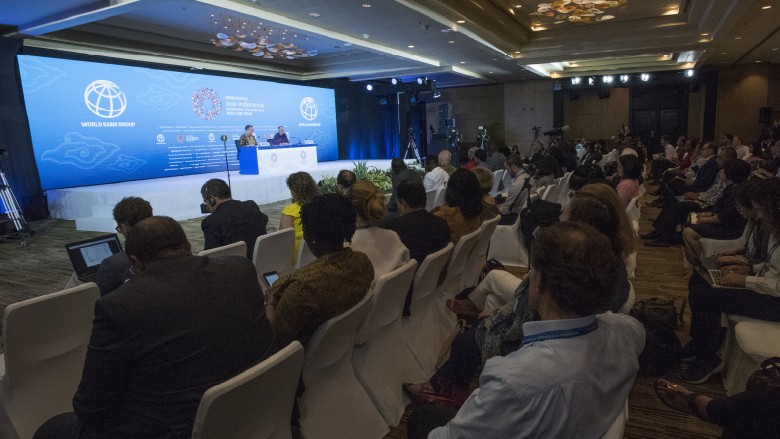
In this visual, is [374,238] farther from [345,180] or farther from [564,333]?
[345,180]

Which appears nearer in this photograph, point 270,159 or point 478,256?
point 478,256

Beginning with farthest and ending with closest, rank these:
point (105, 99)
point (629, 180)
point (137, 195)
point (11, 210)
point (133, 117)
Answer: point (133, 117) → point (105, 99) → point (137, 195) → point (11, 210) → point (629, 180)

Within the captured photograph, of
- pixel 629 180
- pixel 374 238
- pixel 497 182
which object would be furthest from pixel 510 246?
pixel 374 238

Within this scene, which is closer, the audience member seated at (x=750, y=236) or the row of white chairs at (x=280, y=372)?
the row of white chairs at (x=280, y=372)

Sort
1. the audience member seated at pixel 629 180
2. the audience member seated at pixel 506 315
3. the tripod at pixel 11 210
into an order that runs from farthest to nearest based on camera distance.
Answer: the tripod at pixel 11 210 < the audience member seated at pixel 629 180 < the audience member seated at pixel 506 315

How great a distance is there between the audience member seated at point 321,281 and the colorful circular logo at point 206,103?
11.0 m

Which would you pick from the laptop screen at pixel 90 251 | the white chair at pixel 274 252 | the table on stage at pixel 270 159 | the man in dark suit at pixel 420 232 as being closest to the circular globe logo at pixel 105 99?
the table on stage at pixel 270 159

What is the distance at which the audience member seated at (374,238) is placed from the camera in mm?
2691

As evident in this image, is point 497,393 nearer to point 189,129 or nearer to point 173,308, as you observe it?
point 173,308

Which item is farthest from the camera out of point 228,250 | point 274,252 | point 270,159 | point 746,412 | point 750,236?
point 270,159

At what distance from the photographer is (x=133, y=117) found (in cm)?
1058

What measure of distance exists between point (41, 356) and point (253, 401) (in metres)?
1.21

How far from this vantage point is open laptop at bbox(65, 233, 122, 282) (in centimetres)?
296

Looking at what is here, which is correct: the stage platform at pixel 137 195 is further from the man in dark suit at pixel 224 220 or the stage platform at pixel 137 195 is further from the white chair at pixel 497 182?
the man in dark suit at pixel 224 220
